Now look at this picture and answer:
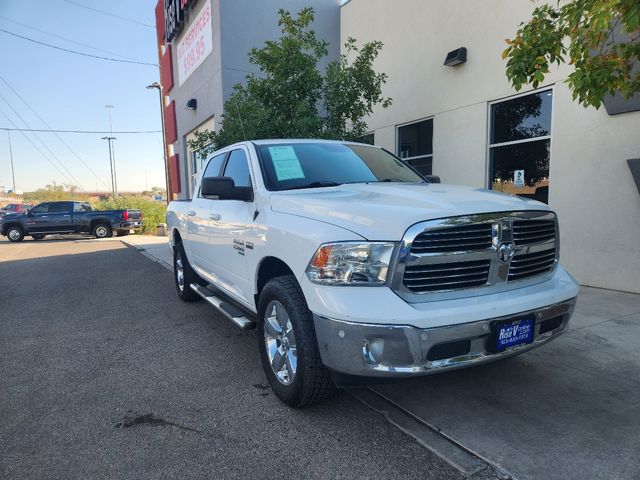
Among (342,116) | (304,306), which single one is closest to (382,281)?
(304,306)

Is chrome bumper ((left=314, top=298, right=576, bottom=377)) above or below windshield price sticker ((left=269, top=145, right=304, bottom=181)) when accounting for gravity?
below

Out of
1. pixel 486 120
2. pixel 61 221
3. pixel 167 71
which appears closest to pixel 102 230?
pixel 61 221

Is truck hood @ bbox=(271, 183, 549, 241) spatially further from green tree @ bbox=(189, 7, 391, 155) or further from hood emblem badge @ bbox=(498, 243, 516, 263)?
green tree @ bbox=(189, 7, 391, 155)

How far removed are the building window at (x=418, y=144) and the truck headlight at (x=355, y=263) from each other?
22.9 feet

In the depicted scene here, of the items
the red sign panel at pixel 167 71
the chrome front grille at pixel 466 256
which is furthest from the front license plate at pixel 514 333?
the red sign panel at pixel 167 71

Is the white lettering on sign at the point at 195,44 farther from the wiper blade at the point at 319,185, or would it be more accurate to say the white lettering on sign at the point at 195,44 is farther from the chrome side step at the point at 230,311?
the wiper blade at the point at 319,185

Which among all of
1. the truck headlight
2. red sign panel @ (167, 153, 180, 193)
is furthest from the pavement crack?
red sign panel @ (167, 153, 180, 193)

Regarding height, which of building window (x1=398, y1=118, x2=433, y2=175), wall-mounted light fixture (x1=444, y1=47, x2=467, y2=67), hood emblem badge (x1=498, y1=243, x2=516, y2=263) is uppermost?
wall-mounted light fixture (x1=444, y1=47, x2=467, y2=67)

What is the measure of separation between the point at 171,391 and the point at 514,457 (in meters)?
2.42

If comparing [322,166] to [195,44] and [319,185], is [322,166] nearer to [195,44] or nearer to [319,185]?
[319,185]

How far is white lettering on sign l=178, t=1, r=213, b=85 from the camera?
14.0 m

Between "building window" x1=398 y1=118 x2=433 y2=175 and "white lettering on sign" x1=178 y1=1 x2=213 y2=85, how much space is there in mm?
7209

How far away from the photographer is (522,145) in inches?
299

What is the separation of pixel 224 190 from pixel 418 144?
6974 millimetres
